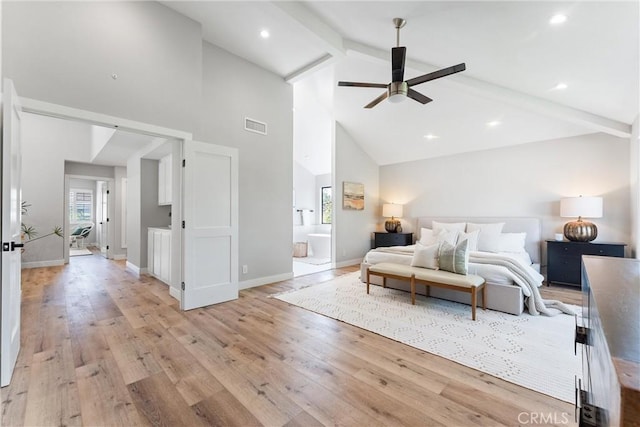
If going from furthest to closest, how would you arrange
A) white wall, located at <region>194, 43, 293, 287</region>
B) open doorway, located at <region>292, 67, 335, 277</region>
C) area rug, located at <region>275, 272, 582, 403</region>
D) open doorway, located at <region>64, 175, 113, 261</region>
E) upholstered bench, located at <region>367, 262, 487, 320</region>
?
open doorway, located at <region>64, 175, 113, 261</region> → open doorway, located at <region>292, 67, 335, 277</region> → white wall, located at <region>194, 43, 293, 287</region> → upholstered bench, located at <region>367, 262, 487, 320</region> → area rug, located at <region>275, 272, 582, 403</region>

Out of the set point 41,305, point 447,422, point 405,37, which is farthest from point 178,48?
point 447,422

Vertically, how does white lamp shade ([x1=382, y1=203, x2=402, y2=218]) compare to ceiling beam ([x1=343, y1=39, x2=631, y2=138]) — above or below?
below

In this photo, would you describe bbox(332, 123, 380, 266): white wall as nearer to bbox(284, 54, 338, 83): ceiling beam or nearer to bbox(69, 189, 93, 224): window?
bbox(284, 54, 338, 83): ceiling beam

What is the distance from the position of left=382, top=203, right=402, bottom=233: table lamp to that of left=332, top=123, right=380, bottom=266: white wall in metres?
0.40

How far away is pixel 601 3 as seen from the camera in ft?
7.00

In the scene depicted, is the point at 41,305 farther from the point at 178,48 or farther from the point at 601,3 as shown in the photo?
the point at 601,3

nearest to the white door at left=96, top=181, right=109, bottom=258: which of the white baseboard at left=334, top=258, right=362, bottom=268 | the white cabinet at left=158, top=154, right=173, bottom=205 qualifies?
the white cabinet at left=158, top=154, right=173, bottom=205

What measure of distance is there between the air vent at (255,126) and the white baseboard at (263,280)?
236 cm

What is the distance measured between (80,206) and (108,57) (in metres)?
9.55

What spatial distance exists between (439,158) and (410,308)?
4.19 metres

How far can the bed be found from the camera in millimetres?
3168

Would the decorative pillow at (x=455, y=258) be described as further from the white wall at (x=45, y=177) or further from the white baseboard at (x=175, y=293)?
the white wall at (x=45, y=177)

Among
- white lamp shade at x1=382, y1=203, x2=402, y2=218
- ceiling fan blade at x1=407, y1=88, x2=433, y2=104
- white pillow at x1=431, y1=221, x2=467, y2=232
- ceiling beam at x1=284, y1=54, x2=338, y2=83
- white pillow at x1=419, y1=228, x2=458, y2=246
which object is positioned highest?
ceiling beam at x1=284, y1=54, x2=338, y2=83

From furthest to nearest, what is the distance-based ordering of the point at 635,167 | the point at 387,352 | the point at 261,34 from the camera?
the point at 635,167 < the point at 261,34 < the point at 387,352
